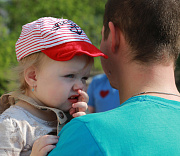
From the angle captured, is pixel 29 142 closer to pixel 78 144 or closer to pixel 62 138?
pixel 62 138

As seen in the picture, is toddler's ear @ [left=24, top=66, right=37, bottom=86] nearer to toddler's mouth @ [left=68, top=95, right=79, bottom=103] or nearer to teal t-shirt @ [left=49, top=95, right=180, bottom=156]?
toddler's mouth @ [left=68, top=95, right=79, bottom=103]

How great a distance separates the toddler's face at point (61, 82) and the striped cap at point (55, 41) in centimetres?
9

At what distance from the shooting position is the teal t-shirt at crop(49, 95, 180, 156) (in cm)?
137

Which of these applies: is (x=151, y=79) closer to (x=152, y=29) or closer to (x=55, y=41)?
(x=152, y=29)

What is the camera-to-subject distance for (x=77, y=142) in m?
1.42

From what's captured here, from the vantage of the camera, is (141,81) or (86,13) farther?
(86,13)

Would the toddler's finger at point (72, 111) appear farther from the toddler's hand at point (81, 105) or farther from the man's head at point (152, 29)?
the man's head at point (152, 29)

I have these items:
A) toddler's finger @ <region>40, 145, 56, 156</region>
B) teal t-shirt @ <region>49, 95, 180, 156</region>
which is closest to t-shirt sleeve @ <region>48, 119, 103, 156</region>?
teal t-shirt @ <region>49, 95, 180, 156</region>

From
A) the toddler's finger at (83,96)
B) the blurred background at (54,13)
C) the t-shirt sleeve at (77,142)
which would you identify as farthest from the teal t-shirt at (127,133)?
the blurred background at (54,13)

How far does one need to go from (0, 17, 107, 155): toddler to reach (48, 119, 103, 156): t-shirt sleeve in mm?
504

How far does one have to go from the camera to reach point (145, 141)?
1.38 m

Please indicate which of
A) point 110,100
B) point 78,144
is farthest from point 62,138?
point 110,100

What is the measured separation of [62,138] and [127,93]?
1.82ft

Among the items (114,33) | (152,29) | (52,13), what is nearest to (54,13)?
(52,13)
